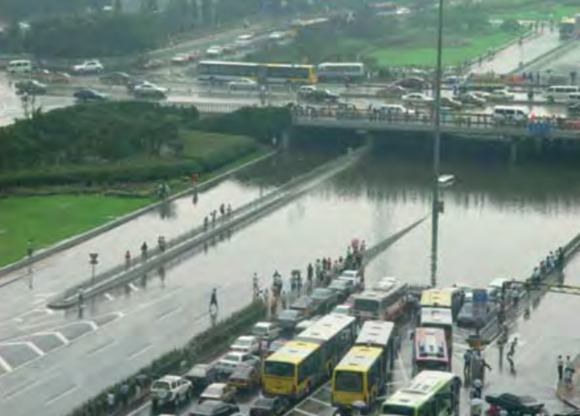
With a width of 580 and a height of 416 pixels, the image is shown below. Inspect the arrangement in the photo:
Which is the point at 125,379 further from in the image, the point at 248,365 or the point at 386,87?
the point at 386,87

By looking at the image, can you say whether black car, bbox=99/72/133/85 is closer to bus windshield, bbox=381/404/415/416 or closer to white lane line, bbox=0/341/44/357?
white lane line, bbox=0/341/44/357

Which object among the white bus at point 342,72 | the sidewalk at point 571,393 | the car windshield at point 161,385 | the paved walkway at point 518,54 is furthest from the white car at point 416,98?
the car windshield at point 161,385

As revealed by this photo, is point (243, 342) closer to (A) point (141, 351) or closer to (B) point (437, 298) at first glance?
(A) point (141, 351)

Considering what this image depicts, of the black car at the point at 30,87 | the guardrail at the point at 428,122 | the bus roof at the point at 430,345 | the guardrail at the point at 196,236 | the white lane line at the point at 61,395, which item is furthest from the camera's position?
the black car at the point at 30,87

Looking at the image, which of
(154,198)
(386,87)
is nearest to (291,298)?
(154,198)

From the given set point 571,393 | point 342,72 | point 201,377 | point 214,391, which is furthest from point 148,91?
point 571,393

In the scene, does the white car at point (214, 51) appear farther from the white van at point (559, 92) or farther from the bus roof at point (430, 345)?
the bus roof at point (430, 345)
